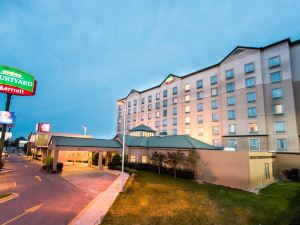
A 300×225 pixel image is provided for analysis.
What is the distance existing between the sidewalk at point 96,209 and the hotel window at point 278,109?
3439 cm

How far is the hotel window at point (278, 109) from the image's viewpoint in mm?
36503

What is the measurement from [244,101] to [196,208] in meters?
33.5

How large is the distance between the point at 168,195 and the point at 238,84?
34209 millimetres

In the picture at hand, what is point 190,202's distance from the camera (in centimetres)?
1709

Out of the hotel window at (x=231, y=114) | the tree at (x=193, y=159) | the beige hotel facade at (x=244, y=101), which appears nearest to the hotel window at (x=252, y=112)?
the beige hotel facade at (x=244, y=101)

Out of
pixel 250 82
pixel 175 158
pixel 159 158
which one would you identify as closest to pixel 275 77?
pixel 250 82

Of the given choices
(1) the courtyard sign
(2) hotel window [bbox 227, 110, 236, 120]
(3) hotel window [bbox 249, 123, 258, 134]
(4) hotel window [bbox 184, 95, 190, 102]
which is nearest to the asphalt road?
(1) the courtyard sign

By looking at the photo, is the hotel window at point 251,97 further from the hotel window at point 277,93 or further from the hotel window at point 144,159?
the hotel window at point 144,159

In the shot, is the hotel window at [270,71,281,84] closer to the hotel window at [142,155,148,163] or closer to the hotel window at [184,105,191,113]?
the hotel window at [184,105,191,113]

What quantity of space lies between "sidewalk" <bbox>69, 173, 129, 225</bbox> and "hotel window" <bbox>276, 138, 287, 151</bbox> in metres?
32.7

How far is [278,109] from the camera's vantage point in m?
37.1

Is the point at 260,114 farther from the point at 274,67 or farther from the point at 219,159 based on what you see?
the point at 219,159

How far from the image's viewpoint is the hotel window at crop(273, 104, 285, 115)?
3650cm

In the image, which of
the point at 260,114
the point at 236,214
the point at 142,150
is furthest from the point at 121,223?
the point at 260,114
